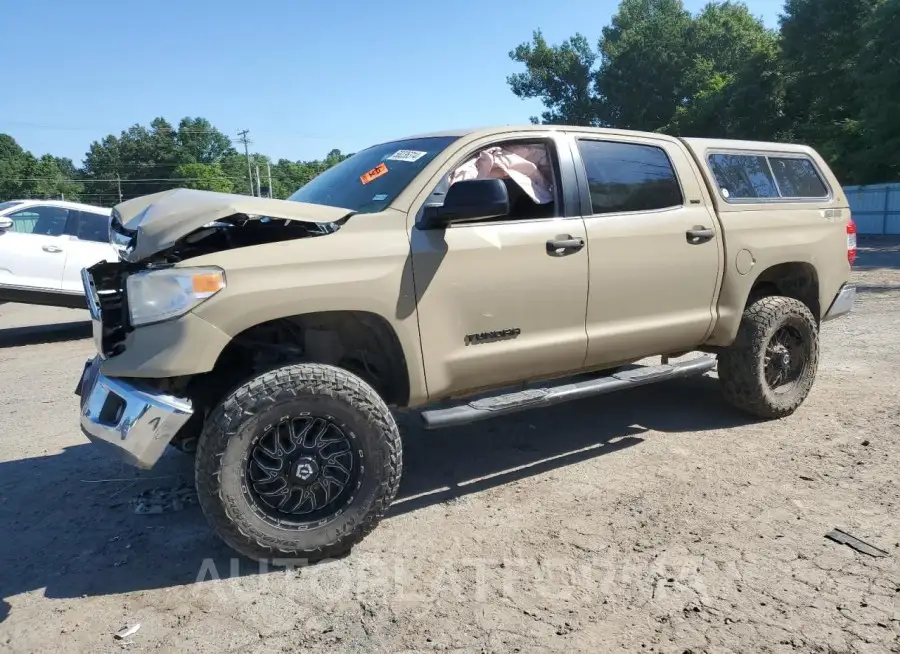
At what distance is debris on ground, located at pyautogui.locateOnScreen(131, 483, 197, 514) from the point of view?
376cm

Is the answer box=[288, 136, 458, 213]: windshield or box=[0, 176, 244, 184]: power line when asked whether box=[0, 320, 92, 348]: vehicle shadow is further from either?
box=[0, 176, 244, 184]: power line

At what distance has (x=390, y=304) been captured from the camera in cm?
331

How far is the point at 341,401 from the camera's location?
313cm

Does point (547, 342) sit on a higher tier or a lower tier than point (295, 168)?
lower

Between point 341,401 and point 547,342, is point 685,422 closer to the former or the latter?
point 547,342

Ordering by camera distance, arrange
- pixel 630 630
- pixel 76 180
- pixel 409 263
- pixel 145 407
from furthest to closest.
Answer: pixel 76 180, pixel 409 263, pixel 145 407, pixel 630 630

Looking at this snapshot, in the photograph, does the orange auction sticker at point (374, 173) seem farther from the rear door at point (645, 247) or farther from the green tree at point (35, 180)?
the green tree at point (35, 180)

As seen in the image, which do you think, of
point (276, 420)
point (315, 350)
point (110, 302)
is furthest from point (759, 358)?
point (110, 302)

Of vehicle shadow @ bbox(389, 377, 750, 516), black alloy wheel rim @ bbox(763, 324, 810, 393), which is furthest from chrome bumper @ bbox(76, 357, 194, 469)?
black alloy wheel rim @ bbox(763, 324, 810, 393)

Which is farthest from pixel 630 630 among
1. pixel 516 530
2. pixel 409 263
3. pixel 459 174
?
pixel 459 174

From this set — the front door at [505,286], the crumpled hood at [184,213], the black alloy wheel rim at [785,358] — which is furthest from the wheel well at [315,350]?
the black alloy wheel rim at [785,358]

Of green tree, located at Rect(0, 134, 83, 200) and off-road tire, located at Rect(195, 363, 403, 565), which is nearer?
off-road tire, located at Rect(195, 363, 403, 565)

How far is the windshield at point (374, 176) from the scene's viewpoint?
370 cm

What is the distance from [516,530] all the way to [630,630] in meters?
0.90
